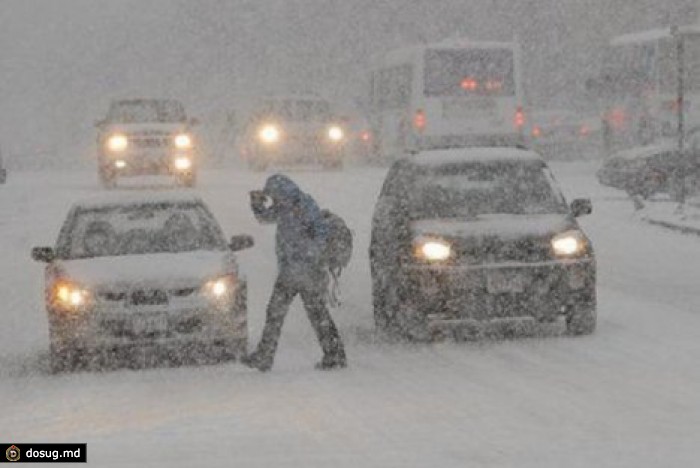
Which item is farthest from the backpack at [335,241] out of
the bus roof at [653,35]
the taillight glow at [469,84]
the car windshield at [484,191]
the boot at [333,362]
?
the bus roof at [653,35]

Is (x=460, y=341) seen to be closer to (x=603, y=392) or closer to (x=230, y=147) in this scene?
(x=603, y=392)

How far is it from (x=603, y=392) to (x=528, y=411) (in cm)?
96

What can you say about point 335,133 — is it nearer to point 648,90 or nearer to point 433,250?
point 648,90

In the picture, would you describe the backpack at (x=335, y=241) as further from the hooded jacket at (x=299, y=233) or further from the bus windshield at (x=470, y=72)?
the bus windshield at (x=470, y=72)

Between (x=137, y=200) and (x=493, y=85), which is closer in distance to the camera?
(x=137, y=200)

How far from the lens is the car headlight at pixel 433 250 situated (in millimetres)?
15156

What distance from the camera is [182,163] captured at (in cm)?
3488

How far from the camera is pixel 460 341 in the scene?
15430 mm

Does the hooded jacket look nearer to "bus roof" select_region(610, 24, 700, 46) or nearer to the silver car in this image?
the silver car

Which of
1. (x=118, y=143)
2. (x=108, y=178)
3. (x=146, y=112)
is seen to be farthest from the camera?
(x=146, y=112)

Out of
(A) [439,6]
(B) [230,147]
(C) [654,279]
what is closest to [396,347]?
(C) [654,279]

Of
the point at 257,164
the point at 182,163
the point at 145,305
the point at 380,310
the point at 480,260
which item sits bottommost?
the point at 257,164

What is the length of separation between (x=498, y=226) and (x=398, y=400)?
3.77 metres

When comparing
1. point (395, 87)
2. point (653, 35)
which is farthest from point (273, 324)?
point (653, 35)
